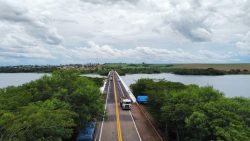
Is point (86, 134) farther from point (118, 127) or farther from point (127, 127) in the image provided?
point (127, 127)

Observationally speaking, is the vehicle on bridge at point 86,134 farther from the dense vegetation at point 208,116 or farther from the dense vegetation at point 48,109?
the dense vegetation at point 208,116

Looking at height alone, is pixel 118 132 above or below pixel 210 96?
below

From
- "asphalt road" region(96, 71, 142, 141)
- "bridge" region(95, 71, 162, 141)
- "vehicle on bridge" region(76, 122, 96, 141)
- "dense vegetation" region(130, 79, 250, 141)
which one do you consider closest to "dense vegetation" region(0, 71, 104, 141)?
"vehicle on bridge" region(76, 122, 96, 141)

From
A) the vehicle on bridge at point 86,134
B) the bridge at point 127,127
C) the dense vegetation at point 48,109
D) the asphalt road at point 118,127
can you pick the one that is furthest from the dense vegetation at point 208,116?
the dense vegetation at point 48,109

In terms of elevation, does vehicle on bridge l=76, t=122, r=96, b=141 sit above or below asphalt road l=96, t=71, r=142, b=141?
above

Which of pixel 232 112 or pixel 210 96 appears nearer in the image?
pixel 232 112

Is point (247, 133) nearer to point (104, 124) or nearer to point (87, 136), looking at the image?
point (87, 136)

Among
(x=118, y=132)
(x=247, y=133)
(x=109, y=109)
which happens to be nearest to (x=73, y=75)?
(x=118, y=132)

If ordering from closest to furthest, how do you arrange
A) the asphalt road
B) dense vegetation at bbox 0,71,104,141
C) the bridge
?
dense vegetation at bbox 0,71,104,141, the asphalt road, the bridge

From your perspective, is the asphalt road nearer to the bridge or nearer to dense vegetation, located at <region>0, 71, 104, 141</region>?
the bridge
